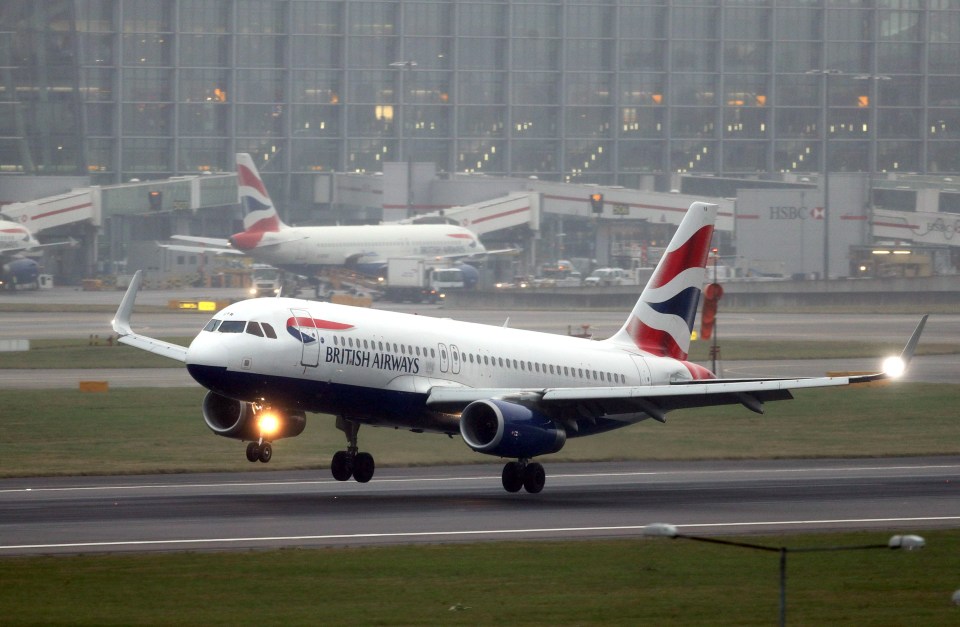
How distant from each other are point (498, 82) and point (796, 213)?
2212 inches

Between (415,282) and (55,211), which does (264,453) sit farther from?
(55,211)

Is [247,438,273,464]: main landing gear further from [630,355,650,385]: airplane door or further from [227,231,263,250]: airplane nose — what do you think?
[227,231,263,250]: airplane nose

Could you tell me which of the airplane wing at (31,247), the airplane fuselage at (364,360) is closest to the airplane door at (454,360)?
the airplane fuselage at (364,360)

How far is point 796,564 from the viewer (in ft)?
88.3

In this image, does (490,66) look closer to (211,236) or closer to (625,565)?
(211,236)

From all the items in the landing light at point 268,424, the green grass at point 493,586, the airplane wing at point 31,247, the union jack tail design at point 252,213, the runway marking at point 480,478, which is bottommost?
the runway marking at point 480,478

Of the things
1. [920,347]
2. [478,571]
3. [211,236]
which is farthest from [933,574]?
[211,236]

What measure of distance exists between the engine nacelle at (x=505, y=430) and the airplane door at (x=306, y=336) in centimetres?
393

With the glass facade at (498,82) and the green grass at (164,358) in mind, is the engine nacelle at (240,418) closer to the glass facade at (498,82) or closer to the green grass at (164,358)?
the green grass at (164,358)

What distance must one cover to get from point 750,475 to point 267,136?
15108cm

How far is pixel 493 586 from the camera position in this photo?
974 inches

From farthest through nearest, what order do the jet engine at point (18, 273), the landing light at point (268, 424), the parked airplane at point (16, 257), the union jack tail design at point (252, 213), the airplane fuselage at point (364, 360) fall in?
the jet engine at point (18, 273) < the parked airplane at point (16, 257) < the union jack tail design at point (252, 213) < the landing light at point (268, 424) < the airplane fuselage at point (364, 360)

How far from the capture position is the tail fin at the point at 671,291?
4581 centimetres

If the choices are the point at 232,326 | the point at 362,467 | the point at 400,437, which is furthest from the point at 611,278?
the point at 232,326
